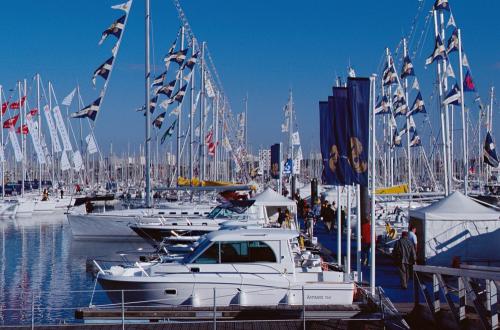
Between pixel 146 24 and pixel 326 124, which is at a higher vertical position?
pixel 146 24

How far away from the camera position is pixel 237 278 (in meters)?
19.1

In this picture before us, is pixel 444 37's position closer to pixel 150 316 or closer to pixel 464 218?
pixel 464 218

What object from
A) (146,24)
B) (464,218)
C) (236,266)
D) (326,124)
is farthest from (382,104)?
(236,266)

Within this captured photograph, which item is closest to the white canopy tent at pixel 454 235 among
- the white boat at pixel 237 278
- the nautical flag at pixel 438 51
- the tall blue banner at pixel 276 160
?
the white boat at pixel 237 278

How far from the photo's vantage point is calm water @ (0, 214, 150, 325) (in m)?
23.4

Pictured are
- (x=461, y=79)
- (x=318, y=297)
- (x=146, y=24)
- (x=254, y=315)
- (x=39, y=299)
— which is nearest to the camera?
(x=254, y=315)

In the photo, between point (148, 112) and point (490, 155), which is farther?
point (148, 112)

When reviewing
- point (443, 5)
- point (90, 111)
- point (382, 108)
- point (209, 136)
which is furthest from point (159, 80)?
point (209, 136)

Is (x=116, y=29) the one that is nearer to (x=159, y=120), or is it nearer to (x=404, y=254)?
(x=159, y=120)

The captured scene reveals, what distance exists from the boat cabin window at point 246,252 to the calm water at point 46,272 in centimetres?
415

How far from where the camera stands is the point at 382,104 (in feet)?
161

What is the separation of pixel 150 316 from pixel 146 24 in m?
31.6

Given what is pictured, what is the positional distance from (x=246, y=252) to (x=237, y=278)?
1.08 meters

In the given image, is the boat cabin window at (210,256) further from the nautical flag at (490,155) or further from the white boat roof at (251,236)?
the nautical flag at (490,155)
